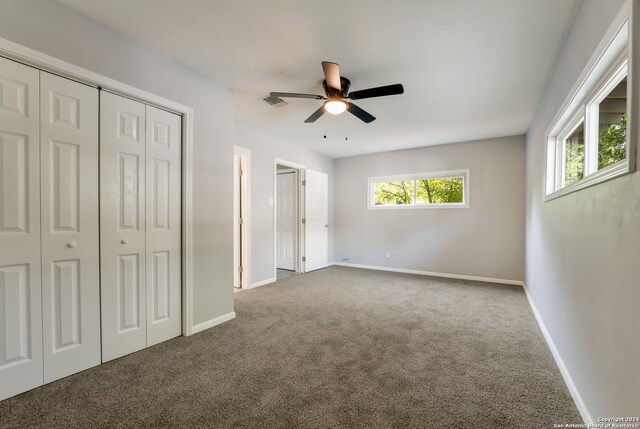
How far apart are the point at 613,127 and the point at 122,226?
329 centimetres

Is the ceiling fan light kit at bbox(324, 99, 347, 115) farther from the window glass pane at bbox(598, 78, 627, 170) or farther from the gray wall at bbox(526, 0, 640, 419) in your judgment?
the window glass pane at bbox(598, 78, 627, 170)

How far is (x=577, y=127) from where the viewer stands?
225 cm

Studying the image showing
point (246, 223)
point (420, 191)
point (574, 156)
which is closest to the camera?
point (574, 156)

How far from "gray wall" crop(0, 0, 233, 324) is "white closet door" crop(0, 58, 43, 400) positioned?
273mm

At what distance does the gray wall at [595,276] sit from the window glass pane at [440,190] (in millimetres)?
2679

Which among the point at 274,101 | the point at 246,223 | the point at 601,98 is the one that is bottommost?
the point at 246,223

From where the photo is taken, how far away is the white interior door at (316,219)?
567 centimetres

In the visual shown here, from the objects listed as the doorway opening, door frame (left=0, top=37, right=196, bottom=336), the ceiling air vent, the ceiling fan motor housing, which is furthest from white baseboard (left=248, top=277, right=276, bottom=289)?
the ceiling fan motor housing

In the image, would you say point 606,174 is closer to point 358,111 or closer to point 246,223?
point 358,111

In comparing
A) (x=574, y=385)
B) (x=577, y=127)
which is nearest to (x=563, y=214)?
(x=577, y=127)

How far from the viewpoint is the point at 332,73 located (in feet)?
7.48

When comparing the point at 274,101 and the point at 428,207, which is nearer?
the point at 274,101

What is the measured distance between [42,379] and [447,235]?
5411 mm

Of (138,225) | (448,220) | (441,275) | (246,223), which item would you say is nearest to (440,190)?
(448,220)
